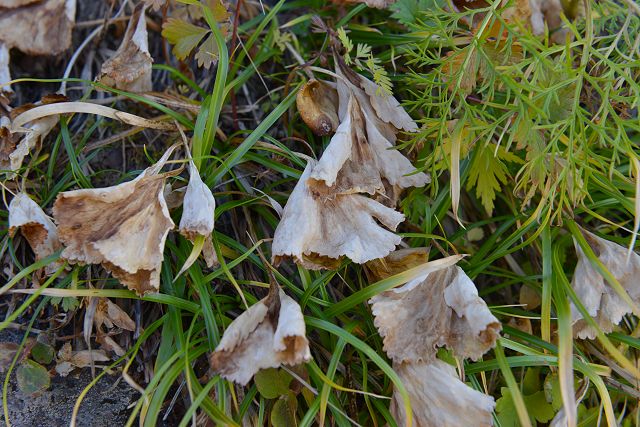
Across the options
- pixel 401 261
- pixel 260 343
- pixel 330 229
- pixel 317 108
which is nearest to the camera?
pixel 260 343

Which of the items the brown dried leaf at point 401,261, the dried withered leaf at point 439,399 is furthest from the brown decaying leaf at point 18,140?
the dried withered leaf at point 439,399

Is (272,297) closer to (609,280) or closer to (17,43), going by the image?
(609,280)

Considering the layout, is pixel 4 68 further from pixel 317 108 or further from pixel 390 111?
pixel 390 111

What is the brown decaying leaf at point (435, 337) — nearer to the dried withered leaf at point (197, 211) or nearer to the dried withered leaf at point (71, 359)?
the dried withered leaf at point (197, 211)

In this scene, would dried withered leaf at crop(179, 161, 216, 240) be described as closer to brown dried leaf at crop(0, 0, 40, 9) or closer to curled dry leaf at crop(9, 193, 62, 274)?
curled dry leaf at crop(9, 193, 62, 274)

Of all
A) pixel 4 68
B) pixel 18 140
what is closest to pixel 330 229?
pixel 18 140

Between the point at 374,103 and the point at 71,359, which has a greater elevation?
the point at 374,103
